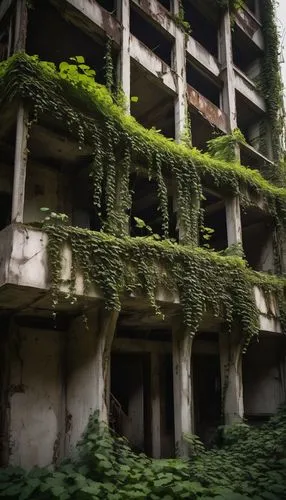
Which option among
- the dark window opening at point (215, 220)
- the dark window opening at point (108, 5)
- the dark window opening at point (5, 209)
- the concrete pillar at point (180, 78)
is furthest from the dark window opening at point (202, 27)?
the dark window opening at point (5, 209)

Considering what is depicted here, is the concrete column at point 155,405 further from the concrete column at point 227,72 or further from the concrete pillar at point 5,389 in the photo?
the concrete column at point 227,72

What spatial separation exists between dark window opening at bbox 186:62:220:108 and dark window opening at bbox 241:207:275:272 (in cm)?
461

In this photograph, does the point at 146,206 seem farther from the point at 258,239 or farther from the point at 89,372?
the point at 89,372

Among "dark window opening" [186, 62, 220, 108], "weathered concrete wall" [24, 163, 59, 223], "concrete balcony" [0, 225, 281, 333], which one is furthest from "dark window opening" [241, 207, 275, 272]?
"concrete balcony" [0, 225, 281, 333]

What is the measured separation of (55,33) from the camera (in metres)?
12.3

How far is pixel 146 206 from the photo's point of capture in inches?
560

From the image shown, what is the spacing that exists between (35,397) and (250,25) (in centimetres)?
1631

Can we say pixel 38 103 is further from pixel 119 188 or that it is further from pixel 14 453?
pixel 14 453

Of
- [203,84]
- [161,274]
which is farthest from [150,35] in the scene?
[161,274]

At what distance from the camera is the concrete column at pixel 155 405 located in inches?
478

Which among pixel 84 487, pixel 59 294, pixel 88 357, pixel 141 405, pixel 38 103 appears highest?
pixel 38 103

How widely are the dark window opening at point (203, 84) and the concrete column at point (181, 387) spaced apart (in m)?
9.73

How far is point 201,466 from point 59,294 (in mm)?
3822

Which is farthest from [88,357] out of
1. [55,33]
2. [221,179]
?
[55,33]
